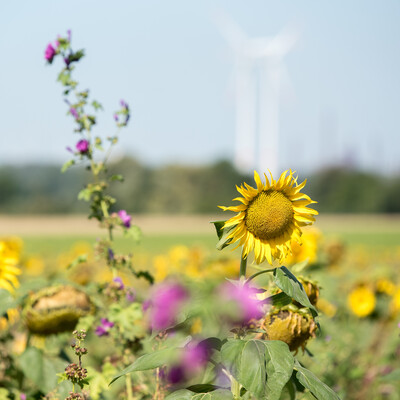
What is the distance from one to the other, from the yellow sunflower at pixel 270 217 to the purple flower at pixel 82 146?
682 millimetres

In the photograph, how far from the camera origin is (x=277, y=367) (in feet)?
3.77

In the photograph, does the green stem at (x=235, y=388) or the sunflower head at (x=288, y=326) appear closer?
the green stem at (x=235, y=388)

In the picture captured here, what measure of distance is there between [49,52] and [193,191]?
4591cm

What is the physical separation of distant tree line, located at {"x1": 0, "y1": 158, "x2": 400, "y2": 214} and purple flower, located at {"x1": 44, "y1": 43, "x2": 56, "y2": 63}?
38.4 meters

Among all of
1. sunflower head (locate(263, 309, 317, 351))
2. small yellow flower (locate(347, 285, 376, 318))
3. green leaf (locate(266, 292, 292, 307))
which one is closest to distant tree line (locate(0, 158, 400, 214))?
small yellow flower (locate(347, 285, 376, 318))

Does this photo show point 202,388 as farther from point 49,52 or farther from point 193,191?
point 193,191

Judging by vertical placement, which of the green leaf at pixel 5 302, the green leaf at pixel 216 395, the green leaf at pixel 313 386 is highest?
the green leaf at pixel 313 386

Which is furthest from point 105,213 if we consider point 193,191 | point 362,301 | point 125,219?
point 193,191

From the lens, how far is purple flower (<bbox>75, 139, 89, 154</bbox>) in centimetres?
193

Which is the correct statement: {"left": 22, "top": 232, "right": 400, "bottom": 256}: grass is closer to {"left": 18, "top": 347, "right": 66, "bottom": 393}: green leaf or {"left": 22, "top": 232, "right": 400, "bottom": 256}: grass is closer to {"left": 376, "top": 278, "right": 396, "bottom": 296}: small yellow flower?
{"left": 376, "top": 278, "right": 396, "bottom": 296}: small yellow flower

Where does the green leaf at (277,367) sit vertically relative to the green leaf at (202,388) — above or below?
above

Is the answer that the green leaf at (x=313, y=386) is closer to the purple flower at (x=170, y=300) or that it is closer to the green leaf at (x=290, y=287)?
the green leaf at (x=290, y=287)

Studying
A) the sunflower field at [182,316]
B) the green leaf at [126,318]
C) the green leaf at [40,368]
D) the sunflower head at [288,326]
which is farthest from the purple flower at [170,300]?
the green leaf at [40,368]

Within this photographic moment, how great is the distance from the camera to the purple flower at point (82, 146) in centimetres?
193
